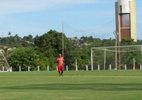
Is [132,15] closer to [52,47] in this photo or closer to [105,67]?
[52,47]

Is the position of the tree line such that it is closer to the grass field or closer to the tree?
the tree

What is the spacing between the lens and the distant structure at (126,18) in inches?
4427

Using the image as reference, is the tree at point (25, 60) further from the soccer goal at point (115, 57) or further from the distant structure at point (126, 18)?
the distant structure at point (126, 18)

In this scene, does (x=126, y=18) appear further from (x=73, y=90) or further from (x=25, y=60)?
(x=73, y=90)

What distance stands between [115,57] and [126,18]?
1553 inches

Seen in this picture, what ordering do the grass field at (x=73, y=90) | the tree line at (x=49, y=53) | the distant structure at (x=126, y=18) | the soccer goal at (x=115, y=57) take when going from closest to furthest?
the grass field at (x=73, y=90)
the soccer goal at (x=115, y=57)
the tree line at (x=49, y=53)
the distant structure at (x=126, y=18)

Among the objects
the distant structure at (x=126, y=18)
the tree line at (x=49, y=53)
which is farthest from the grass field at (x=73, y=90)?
the distant structure at (x=126, y=18)

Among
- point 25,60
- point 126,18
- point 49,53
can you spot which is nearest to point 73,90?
point 25,60

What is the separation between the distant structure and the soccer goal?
31895 mm

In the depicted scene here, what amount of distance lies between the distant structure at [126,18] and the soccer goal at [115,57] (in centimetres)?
3189

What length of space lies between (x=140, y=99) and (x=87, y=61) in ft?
263

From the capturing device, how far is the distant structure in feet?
369

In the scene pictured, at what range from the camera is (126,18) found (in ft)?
377

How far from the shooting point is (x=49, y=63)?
9031 centimetres
